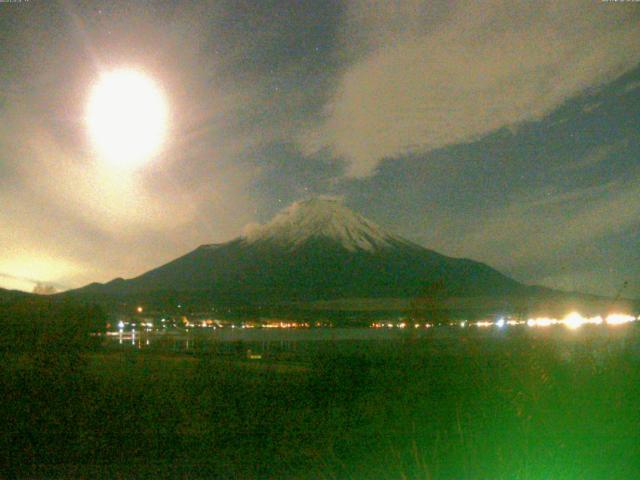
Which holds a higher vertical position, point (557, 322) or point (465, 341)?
point (557, 322)

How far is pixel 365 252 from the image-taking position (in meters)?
123

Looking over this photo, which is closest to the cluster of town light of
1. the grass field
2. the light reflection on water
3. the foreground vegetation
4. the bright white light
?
the bright white light

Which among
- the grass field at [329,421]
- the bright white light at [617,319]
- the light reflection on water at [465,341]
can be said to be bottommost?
the grass field at [329,421]

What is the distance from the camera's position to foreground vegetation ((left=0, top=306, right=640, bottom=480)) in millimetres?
10031

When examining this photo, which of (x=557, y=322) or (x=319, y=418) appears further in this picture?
(x=557, y=322)

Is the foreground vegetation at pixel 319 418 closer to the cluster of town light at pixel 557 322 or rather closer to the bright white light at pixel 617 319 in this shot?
the bright white light at pixel 617 319

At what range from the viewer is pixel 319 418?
14.3 meters

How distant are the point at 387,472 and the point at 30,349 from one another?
45.0 feet

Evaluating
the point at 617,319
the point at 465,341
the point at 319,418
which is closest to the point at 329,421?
the point at 319,418

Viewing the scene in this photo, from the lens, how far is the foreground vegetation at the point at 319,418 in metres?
10.0

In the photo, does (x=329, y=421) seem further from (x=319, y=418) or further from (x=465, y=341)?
(x=465, y=341)

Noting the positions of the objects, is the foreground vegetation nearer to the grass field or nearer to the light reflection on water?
the grass field

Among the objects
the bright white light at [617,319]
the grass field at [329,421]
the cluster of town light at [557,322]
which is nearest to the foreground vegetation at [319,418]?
the grass field at [329,421]

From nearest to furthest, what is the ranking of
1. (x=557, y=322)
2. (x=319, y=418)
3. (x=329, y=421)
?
(x=329, y=421) → (x=319, y=418) → (x=557, y=322)
